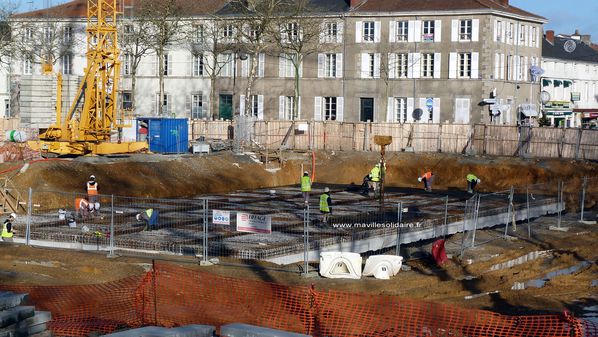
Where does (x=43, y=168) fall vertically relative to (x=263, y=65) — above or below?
below

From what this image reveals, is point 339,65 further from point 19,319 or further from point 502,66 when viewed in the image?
point 19,319

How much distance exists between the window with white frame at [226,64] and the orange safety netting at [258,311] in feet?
193

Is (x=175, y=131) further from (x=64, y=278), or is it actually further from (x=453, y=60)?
(x=64, y=278)

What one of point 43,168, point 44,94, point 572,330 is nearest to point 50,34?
point 44,94

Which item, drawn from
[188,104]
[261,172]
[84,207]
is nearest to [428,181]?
[261,172]

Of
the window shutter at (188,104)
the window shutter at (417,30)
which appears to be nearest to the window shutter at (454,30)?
the window shutter at (417,30)

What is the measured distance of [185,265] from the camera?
27.8 metres

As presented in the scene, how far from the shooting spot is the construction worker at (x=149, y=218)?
112 ft

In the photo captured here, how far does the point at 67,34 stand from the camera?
3285 inches

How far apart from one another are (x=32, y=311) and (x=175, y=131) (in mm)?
43140

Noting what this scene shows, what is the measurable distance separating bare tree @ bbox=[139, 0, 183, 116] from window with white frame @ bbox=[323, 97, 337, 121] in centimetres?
1297

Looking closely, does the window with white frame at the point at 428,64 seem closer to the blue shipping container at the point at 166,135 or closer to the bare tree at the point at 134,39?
the bare tree at the point at 134,39

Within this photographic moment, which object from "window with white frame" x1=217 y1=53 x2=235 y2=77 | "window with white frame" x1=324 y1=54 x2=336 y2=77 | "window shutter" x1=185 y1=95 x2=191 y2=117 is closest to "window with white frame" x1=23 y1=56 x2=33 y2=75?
"window shutter" x1=185 y1=95 x2=191 y2=117

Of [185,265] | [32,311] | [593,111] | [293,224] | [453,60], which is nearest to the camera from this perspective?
[32,311]
